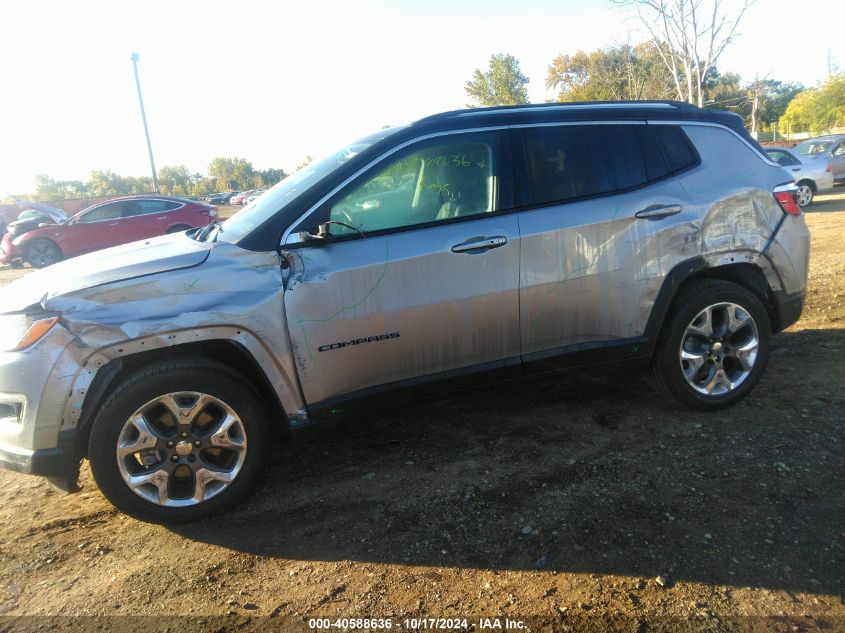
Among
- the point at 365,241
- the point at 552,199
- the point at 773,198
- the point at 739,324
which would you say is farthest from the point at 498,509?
the point at 773,198

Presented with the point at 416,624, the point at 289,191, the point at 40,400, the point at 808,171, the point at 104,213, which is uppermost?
the point at 289,191

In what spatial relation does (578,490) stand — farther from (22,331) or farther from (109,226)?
(109,226)

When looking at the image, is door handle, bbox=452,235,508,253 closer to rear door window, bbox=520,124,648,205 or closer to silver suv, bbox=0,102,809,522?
silver suv, bbox=0,102,809,522

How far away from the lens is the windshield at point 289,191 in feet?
10.7

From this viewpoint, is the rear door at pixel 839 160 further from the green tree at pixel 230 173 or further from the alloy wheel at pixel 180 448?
the green tree at pixel 230 173

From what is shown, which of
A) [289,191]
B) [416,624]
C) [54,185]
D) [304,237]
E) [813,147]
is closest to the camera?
[416,624]

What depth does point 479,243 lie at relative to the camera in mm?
3256

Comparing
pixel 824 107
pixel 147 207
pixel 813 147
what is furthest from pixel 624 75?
pixel 824 107

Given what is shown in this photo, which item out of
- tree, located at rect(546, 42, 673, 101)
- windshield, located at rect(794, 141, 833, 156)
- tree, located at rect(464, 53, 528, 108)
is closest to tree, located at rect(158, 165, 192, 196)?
tree, located at rect(464, 53, 528, 108)

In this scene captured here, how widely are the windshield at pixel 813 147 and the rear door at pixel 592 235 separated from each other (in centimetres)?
1544

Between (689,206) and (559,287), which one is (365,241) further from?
(689,206)

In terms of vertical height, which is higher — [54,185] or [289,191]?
[54,185]

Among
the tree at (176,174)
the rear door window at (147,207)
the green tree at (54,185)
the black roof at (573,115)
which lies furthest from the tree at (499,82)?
the green tree at (54,185)

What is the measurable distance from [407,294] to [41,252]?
14.8 metres
